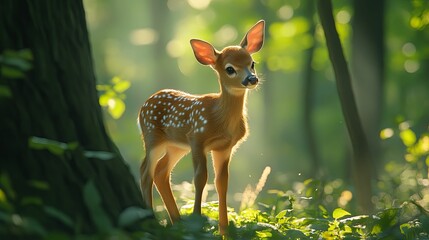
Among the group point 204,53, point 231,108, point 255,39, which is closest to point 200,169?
point 231,108

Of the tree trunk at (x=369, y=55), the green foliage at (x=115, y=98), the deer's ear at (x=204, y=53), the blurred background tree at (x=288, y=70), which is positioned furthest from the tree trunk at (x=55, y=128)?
the tree trunk at (x=369, y=55)

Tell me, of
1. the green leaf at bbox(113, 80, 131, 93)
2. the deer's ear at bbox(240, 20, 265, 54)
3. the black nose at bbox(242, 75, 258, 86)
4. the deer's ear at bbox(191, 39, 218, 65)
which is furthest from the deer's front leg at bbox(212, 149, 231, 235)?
the green leaf at bbox(113, 80, 131, 93)

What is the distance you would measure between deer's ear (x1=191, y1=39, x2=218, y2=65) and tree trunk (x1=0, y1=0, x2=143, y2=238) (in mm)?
2013

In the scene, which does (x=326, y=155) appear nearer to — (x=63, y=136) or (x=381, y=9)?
(x=381, y=9)

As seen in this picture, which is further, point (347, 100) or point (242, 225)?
point (347, 100)

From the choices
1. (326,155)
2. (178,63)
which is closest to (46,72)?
(326,155)

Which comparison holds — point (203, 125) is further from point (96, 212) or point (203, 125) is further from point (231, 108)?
point (96, 212)

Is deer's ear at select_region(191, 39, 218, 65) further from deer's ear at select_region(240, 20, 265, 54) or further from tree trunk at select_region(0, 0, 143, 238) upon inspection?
tree trunk at select_region(0, 0, 143, 238)

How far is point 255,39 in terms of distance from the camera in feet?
24.3

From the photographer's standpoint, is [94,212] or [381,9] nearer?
[94,212]

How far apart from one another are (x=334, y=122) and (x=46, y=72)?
24260 millimetres

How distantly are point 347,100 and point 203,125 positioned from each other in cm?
187

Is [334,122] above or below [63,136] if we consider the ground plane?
below

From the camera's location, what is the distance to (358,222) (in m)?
6.11
